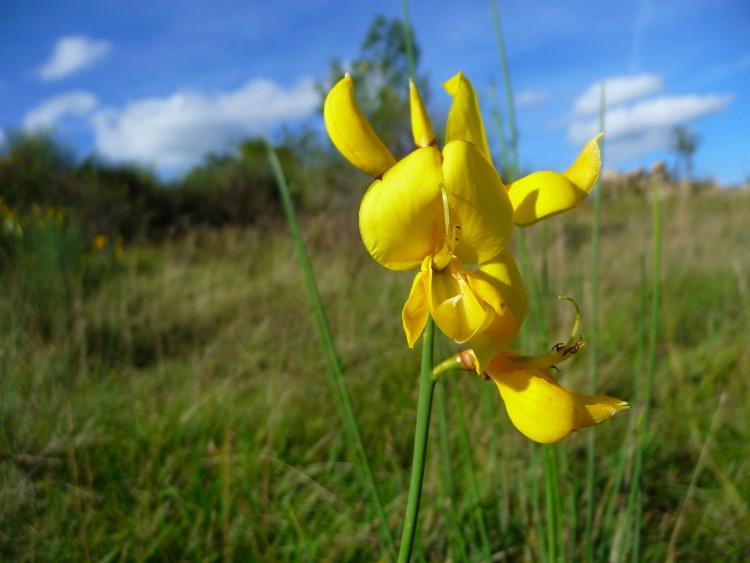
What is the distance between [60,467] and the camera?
1.35m

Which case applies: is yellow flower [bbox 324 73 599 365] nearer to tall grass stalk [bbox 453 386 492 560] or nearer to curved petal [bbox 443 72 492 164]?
curved petal [bbox 443 72 492 164]

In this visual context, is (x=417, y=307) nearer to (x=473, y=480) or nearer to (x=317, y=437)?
(x=473, y=480)

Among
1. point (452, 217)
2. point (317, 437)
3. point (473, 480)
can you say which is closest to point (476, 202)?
point (452, 217)

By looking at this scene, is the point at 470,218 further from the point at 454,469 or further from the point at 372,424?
the point at 372,424

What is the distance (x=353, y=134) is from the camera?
461 millimetres

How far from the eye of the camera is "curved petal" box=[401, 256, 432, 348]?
1.52 feet

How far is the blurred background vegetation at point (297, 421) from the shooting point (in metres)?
1.10

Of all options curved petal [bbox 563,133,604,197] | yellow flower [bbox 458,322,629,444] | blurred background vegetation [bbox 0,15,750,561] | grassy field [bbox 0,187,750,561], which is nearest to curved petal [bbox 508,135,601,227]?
curved petal [bbox 563,133,604,197]

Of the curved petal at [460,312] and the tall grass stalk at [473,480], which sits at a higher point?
the curved petal at [460,312]

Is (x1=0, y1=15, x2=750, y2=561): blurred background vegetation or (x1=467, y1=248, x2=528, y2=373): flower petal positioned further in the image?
(x1=0, y1=15, x2=750, y2=561): blurred background vegetation

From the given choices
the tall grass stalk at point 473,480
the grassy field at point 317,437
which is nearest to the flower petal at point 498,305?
the grassy field at point 317,437

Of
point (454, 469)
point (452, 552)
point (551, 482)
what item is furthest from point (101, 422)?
point (551, 482)

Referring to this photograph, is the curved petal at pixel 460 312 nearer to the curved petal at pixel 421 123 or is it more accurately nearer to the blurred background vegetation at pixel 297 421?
the curved petal at pixel 421 123

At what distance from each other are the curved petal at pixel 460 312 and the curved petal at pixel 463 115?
0.13 m
